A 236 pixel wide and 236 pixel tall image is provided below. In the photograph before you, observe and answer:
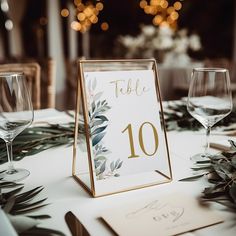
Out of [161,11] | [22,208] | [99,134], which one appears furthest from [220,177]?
[161,11]

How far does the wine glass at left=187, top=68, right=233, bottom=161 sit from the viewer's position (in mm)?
748

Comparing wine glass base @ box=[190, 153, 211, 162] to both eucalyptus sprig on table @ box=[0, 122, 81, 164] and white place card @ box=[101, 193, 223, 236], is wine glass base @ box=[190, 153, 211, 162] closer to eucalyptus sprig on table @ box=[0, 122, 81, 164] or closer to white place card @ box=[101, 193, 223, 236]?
white place card @ box=[101, 193, 223, 236]

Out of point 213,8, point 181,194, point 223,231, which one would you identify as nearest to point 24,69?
point 181,194

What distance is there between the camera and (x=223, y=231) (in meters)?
0.47

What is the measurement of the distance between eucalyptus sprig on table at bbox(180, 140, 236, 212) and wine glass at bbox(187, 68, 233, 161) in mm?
73

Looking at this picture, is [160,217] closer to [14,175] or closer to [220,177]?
[220,177]

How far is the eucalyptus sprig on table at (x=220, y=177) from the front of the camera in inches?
21.9

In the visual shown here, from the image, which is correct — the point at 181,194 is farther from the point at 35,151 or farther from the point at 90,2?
the point at 90,2

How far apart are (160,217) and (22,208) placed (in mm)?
232

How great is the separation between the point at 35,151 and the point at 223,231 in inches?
20.4

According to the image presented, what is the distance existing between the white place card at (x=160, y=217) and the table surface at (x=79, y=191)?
1cm

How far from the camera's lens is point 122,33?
9.53m

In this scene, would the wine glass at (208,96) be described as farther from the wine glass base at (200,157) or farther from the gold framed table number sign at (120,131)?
the gold framed table number sign at (120,131)

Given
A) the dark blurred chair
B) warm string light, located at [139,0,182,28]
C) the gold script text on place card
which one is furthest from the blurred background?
the gold script text on place card
